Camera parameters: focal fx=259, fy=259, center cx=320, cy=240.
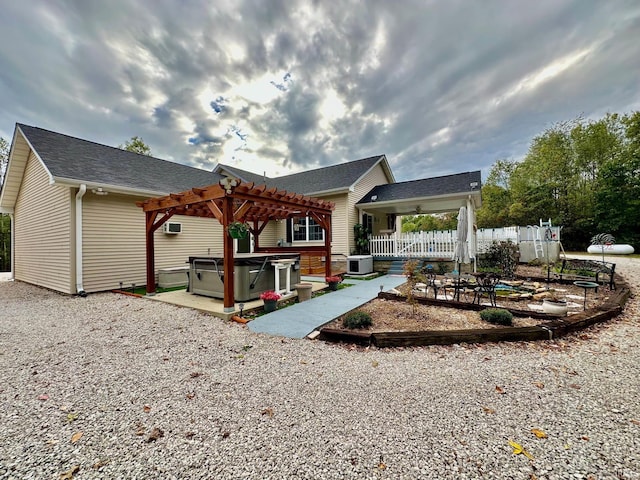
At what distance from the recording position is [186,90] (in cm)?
1000

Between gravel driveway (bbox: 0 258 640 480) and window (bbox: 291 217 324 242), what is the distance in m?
8.77

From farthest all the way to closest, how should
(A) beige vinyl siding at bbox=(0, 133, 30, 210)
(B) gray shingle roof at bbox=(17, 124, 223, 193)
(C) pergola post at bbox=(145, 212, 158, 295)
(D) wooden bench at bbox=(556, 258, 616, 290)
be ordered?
(A) beige vinyl siding at bbox=(0, 133, 30, 210) → (D) wooden bench at bbox=(556, 258, 616, 290) → (B) gray shingle roof at bbox=(17, 124, 223, 193) → (C) pergola post at bbox=(145, 212, 158, 295)

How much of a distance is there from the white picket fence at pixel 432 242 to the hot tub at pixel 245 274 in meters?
5.84

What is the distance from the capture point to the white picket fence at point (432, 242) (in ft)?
35.5

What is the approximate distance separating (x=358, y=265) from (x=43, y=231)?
1113 centimetres

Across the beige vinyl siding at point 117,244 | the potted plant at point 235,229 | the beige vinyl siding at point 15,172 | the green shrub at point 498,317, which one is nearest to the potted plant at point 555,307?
the green shrub at point 498,317

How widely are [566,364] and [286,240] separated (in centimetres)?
1145

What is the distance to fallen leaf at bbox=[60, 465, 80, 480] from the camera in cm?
158

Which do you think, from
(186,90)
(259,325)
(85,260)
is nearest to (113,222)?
(85,260)

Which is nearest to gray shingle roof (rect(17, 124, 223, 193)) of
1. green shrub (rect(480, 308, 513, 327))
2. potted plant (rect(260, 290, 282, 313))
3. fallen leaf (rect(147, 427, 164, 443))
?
potted plant (rect(260, 290, 282, 313))

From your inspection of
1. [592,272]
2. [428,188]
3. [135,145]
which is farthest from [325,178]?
[135,145]

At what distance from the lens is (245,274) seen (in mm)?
5992

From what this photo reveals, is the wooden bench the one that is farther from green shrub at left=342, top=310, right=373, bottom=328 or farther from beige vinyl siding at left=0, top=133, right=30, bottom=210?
beige vinyl siding at left=0, top=133, right=30, bottom=210

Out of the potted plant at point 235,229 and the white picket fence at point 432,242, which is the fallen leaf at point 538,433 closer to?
the potted plant at point 235,229
